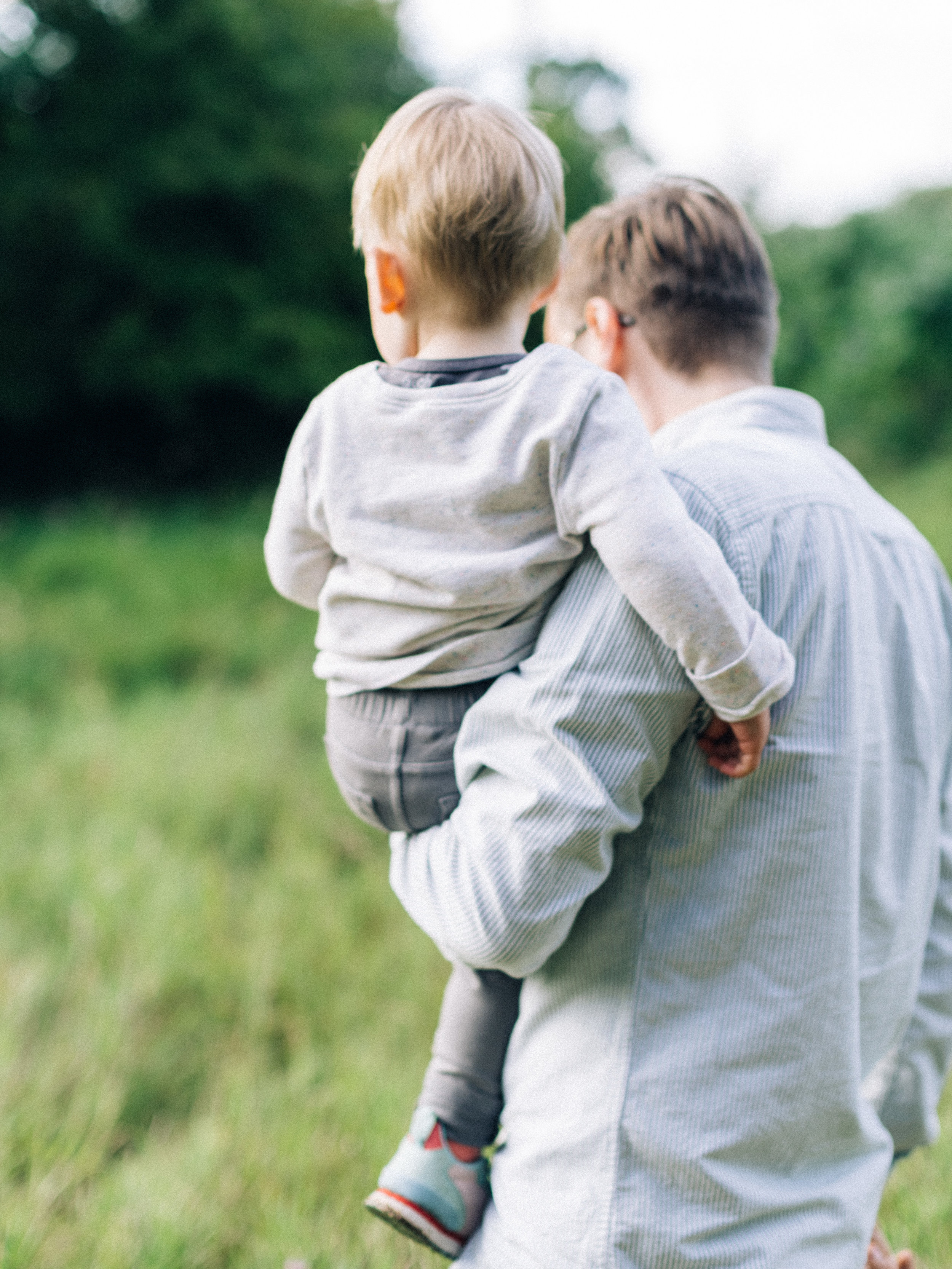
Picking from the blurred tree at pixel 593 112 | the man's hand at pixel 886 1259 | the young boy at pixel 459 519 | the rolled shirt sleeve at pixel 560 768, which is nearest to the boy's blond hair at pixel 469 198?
the young boy at pixel 459 519

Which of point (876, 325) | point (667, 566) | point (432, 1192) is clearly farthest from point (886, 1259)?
point (876, 325)

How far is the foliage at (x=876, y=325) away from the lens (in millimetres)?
10773

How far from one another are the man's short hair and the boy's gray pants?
0.58m

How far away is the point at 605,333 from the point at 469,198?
354mm

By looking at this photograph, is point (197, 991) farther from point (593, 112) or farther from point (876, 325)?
point (593, 112)

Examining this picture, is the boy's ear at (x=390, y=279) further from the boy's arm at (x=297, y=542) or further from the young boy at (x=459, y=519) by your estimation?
the boy's arm at (x=297, y=542)

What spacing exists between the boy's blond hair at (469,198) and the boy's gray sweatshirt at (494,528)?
0.46 feet

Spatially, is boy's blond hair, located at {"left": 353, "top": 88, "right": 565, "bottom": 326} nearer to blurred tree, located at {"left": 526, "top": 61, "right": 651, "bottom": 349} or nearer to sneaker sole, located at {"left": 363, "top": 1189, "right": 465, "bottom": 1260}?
sneaker sole, located at {"left": 363, "top": 1189, "right": 465, "bottom": 1260}

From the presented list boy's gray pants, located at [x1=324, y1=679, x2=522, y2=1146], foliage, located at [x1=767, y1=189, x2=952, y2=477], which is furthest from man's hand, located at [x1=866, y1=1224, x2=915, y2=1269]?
foliage, located at [x1=767, y1=189, x2=952, y2=477]

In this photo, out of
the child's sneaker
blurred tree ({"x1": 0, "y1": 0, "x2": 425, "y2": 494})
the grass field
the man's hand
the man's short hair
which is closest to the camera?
the child's sneaker

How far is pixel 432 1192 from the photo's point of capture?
4.42 ft

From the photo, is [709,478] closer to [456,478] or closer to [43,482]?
[456,478]

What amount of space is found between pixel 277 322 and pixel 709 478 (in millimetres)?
12510

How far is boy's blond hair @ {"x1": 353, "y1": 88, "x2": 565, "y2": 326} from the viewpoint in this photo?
1239 mm
